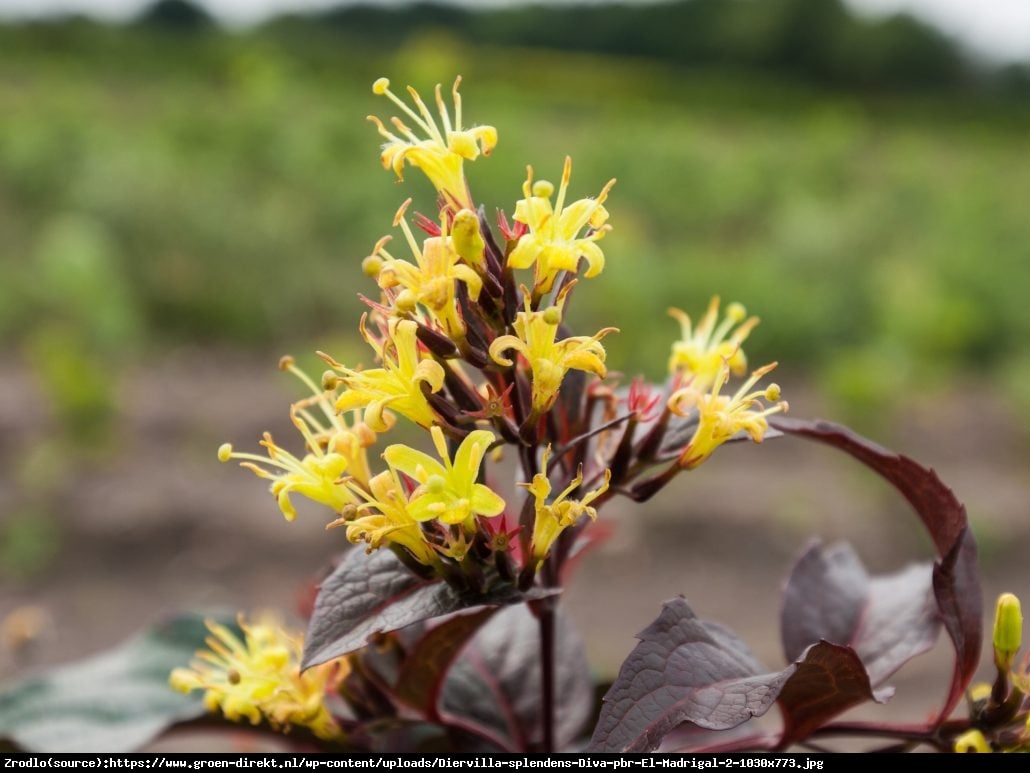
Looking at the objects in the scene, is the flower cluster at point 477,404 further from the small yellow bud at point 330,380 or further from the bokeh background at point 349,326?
the bokeh background at point 349,326

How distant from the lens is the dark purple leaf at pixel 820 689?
2.11ft

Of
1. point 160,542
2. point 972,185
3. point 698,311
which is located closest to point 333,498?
point 160,542

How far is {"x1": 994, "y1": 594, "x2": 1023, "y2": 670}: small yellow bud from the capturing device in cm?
72

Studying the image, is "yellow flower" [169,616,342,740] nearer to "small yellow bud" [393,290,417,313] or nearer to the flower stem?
the flower stem

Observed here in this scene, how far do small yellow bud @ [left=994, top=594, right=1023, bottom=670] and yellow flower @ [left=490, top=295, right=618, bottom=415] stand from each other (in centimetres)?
36

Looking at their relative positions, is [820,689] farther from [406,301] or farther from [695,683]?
[406,301]

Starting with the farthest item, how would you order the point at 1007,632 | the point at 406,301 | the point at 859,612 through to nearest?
1. the point at 859,612
2. the point at 1007,632
3. the point at 406,301

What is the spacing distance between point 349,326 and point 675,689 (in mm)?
4316

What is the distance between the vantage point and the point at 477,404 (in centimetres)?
70

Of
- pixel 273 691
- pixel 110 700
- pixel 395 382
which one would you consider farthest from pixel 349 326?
pixel 395 382

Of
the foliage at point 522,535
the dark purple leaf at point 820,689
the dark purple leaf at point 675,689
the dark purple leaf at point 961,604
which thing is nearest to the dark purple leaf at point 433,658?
the foliage at point 522,535

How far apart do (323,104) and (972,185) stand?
579 centimetres

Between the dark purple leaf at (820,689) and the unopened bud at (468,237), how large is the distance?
34 centimetres

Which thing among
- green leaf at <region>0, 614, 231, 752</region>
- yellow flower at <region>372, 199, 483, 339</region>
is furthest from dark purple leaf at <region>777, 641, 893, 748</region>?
green leaf at <region>0, 614, 231, 752</region>
